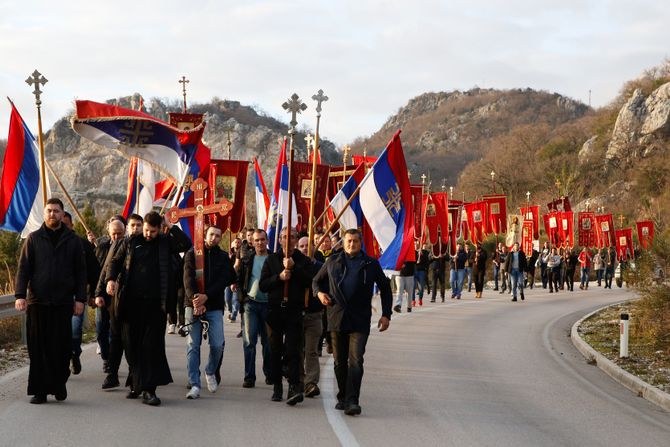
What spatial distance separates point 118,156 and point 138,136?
106 meters

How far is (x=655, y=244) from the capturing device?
19.8 metres

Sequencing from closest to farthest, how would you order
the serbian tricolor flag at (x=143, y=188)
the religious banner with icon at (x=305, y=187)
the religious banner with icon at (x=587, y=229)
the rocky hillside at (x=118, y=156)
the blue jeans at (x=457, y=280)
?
the serbian tricolor flag at (x=143, y=188) < the religious banner with icon at (x=305, y=187) < the blue jeans at (x=457, y=280) < the religious banner with icon at (x=587, y=229) < the rocky hillside at (x=118, y=156)

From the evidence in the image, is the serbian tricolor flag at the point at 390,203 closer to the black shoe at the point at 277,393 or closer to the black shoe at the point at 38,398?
the black shoe at the point at 277,393

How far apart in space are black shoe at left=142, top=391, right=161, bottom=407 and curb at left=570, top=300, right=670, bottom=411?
5553 mm

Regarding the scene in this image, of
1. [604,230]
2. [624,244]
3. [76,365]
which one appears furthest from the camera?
[624,244]

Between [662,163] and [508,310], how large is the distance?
2181 inches

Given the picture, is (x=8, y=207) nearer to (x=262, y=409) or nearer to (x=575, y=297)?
(x=262, y=409)

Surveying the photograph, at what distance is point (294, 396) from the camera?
9789 mm

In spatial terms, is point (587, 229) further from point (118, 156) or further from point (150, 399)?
point (118, 156)

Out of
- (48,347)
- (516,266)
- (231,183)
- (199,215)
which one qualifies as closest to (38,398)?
(48,347)

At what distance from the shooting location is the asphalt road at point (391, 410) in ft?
27.2

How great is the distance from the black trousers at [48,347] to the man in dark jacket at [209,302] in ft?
4.22

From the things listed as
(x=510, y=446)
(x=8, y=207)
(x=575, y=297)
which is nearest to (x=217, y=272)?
(x=510, y=446)

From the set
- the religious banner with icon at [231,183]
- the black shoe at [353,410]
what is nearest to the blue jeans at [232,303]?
the religious banner with icon at [231,183]
